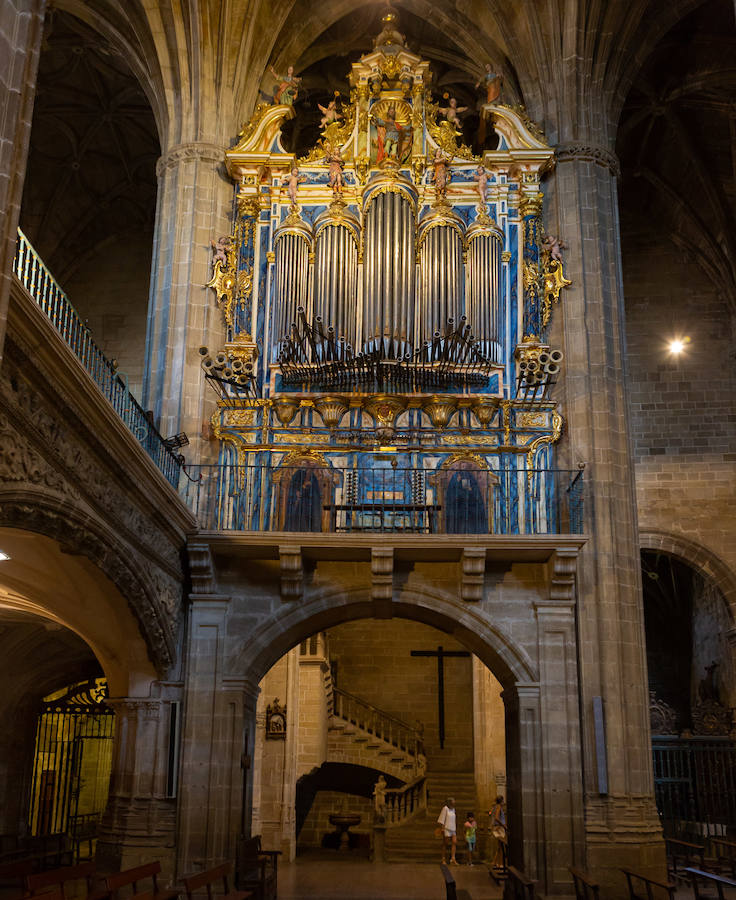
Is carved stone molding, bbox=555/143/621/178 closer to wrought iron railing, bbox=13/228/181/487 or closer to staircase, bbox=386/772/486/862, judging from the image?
wrought iron railing, bbox=13/228/181/487

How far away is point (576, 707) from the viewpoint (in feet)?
45.0

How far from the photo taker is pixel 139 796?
1323cm

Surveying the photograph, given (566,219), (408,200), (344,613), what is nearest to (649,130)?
(566,219)

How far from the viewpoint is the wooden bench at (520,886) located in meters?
11.3

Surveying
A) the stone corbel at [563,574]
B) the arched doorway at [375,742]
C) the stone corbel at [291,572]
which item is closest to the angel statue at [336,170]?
the stone corbel at [291,572]

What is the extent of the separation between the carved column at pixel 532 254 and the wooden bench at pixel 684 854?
25.2 feet

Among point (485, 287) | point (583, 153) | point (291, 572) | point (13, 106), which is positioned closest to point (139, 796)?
point (291, 572)

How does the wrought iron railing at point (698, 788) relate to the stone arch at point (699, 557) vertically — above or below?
below

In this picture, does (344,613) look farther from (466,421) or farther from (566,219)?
(566,219)

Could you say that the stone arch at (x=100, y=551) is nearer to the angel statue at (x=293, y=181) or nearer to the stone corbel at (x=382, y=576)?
the stone corbel at (x=382, y=576)

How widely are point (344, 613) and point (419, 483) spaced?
7.14 feet

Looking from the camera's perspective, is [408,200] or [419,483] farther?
[408,200]

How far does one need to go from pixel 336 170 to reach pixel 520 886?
35.6ft

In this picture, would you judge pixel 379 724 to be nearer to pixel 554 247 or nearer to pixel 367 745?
pixel 367 745
